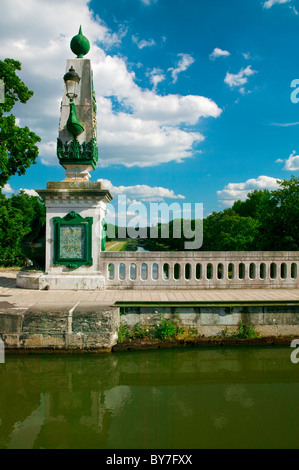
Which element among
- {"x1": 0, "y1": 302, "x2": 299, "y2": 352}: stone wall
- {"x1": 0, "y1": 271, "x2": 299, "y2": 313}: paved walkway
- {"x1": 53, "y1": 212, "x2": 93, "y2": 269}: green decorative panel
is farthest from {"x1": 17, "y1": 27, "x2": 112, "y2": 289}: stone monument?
{"x1": 0, "y1": 302, "x2": 299, "y2": 352}: stone wall

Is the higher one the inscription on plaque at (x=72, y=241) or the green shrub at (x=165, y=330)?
the inscription on plaque at (x=72, y=241)

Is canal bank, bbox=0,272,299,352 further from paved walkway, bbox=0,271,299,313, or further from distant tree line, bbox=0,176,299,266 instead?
distant tree line, bbox=0,176,299,266

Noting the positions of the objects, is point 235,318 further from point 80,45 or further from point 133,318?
point 80,45

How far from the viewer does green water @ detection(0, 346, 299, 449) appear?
4.22 meters

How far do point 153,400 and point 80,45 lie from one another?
9.93m

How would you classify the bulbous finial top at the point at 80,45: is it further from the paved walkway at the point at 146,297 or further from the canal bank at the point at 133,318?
the canal bank at the point at 133,318

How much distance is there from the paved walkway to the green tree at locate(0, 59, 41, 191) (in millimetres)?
5858

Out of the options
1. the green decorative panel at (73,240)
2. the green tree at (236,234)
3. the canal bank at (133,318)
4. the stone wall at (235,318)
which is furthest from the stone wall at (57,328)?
the green tree at (236,234)

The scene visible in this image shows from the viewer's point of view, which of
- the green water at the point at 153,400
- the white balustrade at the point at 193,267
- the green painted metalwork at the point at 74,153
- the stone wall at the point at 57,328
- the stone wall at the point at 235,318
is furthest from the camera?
the green painted metalwork at the point at 74,153

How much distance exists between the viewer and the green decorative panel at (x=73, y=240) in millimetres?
9039

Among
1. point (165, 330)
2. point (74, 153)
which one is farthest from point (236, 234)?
point (165, 330)
